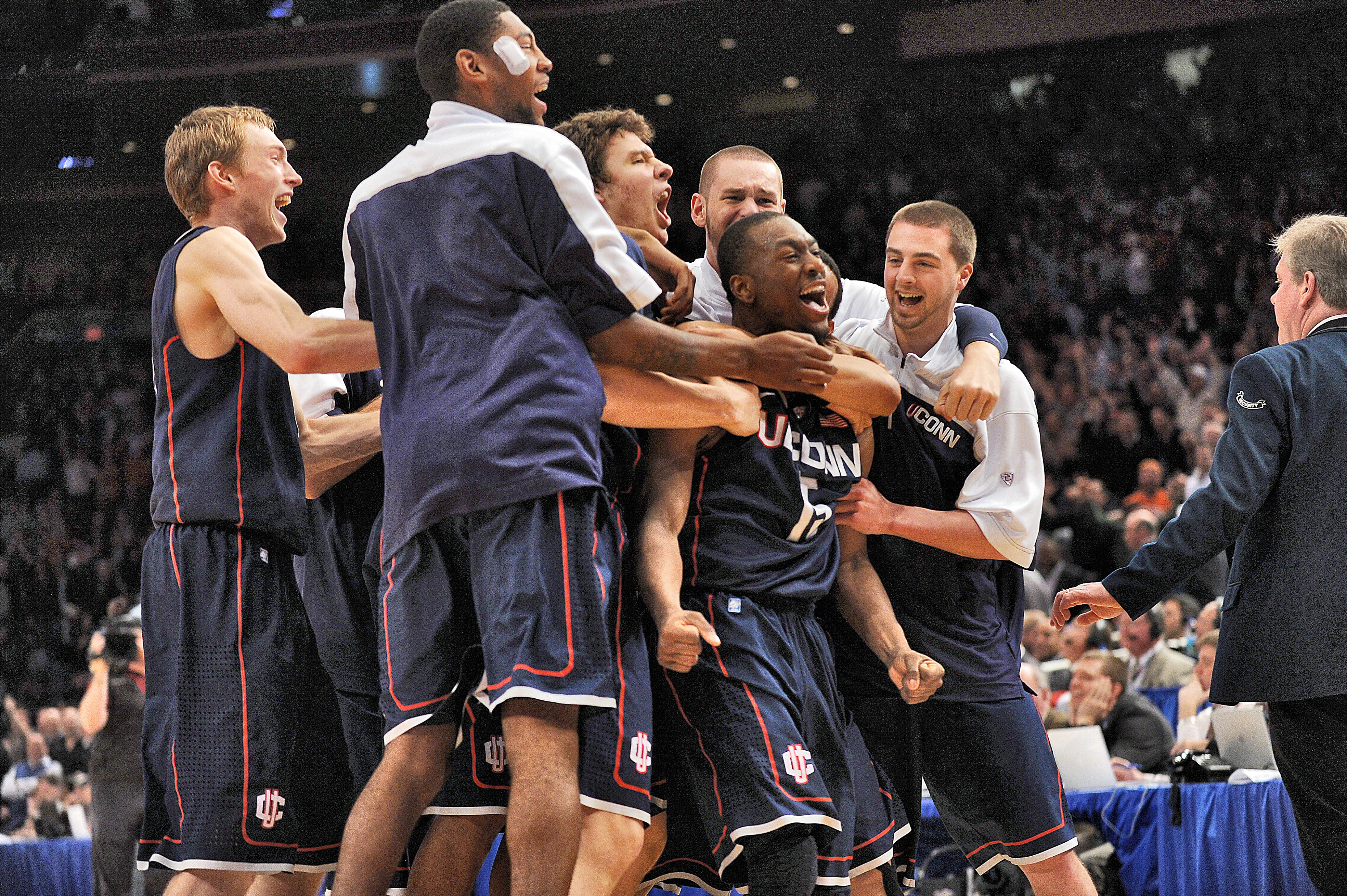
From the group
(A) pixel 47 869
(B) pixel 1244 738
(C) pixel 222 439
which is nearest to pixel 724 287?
(C) pixel 222 439

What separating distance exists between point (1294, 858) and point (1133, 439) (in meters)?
7.61

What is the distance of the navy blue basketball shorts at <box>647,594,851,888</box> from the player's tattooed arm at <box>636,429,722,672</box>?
0.12 m

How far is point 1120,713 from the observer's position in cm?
740

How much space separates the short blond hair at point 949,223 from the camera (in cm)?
372

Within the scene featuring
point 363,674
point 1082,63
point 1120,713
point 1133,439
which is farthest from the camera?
point 1082,63

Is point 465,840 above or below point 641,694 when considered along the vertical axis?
below

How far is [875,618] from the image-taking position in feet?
10.9

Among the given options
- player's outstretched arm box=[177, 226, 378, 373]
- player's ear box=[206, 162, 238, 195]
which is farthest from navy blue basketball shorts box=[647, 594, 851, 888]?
player's ear box=[206, 162, 238, 195]

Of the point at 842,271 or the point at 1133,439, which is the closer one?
the point at 1133,439

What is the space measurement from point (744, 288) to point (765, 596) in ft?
2.46

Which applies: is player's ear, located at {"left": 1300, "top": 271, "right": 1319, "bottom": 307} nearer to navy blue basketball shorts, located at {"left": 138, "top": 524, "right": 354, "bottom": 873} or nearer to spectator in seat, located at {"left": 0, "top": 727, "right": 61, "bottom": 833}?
navy blue basketball shorts, located at {"left": 138, "top": 524, "right": 354, "bottom": 873}

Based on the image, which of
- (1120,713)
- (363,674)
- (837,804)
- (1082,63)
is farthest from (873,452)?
(1082,63)

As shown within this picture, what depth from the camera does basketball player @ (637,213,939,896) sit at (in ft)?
9.12

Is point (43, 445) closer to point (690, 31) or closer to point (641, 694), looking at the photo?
point (690, 31)
